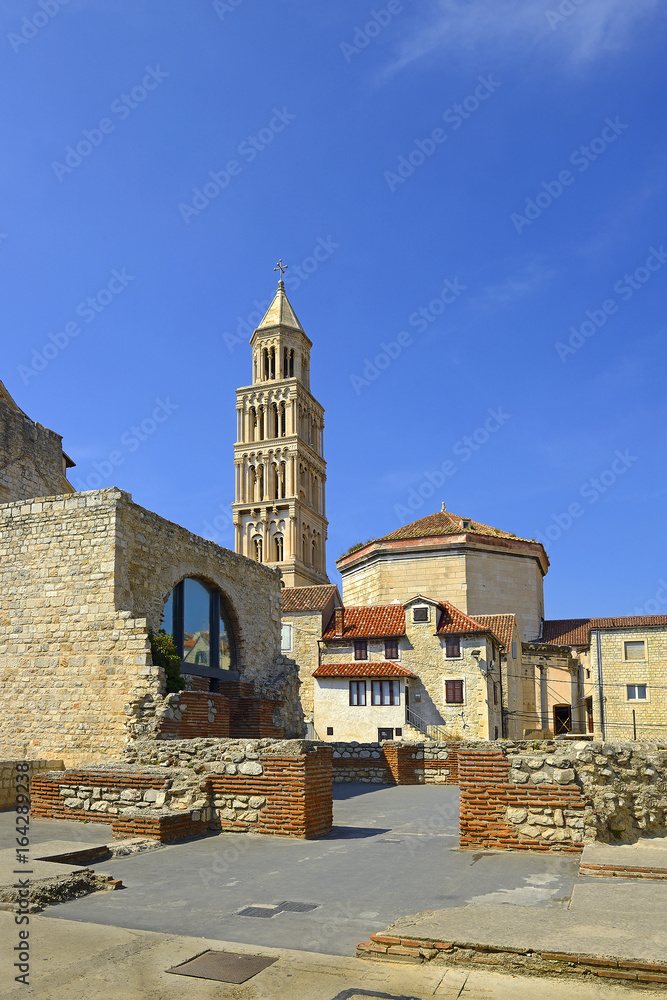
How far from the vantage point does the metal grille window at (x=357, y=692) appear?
33.4 m

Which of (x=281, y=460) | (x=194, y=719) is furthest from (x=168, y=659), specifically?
(x=281, y=460)

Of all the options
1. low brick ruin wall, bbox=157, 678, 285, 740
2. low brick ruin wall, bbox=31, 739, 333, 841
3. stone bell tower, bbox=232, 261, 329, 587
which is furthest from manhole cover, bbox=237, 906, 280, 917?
stone bell tower, bbox=232, 261, 329, 587

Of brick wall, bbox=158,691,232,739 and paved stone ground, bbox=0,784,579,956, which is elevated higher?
brick wall, bbox=158,691,232,739

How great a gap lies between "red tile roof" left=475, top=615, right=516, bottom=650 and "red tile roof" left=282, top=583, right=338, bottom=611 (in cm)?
778

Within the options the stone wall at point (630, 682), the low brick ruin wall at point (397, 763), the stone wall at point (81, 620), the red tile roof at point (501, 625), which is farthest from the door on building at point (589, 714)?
the stone wall at point (81, 620)

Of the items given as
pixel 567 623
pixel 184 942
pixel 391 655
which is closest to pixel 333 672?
pixel 391 655

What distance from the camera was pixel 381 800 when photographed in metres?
14.8

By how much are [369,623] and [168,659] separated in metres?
22.4

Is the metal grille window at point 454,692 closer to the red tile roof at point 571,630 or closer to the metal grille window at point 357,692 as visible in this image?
the metal grille window at point 357,692

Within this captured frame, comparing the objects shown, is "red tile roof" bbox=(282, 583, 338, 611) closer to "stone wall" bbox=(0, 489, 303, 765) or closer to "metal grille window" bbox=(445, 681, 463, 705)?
"metal grille window" bbox=(445, 681, 463, 705)

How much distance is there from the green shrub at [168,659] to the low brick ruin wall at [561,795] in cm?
756

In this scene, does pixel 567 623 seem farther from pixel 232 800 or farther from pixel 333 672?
pixel 232 800

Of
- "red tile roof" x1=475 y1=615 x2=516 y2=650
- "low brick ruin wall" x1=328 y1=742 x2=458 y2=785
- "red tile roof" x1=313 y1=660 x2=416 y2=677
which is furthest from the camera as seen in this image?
"red tile roof" x1=475 y1=615 x2=516 y2=650

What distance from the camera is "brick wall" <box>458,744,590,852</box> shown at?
8.24 m
